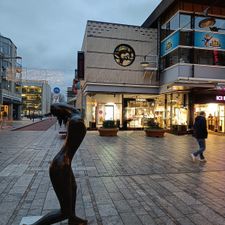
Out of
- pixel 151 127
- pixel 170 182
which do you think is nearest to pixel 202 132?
pixel 170 182

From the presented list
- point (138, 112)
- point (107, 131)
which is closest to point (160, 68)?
point (138, 112)

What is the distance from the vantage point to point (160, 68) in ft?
67.6

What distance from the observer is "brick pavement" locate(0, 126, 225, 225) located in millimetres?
4125

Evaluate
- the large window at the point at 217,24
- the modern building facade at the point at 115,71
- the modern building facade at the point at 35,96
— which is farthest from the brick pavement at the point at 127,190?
the modern building facade at the point at 35,96

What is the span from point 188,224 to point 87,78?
1779 centimetres


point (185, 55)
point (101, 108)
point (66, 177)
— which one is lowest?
point (66, 177)

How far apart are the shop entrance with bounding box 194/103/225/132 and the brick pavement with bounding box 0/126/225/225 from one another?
10887 mm

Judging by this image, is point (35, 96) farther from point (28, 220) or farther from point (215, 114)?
point (28, 220)

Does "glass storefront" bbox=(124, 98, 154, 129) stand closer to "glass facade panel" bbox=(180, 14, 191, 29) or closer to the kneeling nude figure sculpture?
"glass facade panel" bbox=(180, 14, 191, 29)

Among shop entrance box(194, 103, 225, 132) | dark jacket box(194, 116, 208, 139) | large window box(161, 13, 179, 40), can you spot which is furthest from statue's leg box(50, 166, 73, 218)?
shop entrance box(194, 103, 225, 132)

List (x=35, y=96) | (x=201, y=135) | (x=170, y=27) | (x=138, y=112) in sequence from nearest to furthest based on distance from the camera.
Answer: (x=201, y=135), (x=170, y=27), (x=138, y=112), (x=35, y=96)

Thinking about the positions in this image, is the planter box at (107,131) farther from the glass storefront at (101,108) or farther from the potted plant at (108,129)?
the glass storefront at (101,108)

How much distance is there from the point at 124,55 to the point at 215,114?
8.92 m

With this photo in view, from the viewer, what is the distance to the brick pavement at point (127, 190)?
4.12m
